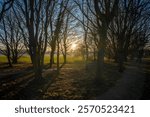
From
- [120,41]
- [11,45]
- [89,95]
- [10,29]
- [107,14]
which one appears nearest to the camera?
[89,95]

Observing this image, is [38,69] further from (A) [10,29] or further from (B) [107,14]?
(A) [10,29]

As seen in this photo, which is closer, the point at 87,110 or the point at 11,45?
the point at 87,110

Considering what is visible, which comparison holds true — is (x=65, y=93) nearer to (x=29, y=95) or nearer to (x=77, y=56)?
(x=29, y=95)

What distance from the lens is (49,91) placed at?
43.9 feet

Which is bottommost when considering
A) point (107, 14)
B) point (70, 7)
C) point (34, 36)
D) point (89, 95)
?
point (89, 95)

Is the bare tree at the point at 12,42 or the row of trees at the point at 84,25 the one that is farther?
the bare tree at the point at 12,42

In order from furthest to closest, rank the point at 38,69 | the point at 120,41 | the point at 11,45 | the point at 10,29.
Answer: the point at 11,45 → the point at 10,29 → the point at 120,41 → the point at 38,69

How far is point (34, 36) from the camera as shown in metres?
17.2

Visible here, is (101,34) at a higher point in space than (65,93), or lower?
higher

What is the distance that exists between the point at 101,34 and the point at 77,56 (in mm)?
72777

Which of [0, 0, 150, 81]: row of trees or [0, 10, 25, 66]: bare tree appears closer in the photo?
[0, 0, 150, 81]: row of trees

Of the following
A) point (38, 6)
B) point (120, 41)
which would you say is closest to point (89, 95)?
point (38, 6)

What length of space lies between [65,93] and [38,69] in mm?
5474

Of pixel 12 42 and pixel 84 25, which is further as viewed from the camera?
pixel 12 42
